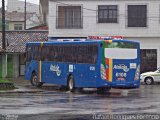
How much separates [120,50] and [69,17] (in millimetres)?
19244

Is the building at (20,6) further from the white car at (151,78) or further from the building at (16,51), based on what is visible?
the white car at (151,78)

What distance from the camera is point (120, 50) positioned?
28250mm

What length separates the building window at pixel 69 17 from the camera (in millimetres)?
46719

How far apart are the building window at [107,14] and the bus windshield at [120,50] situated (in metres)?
17.6

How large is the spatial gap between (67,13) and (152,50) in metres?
8.14

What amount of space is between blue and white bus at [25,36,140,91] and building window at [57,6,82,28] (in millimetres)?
14445

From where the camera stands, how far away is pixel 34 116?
15.8m

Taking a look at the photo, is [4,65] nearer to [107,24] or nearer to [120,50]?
[107,24]

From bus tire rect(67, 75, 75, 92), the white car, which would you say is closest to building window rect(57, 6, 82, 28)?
the white car

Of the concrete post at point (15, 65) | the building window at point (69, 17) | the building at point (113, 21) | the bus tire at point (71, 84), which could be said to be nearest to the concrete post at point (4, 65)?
the concrete post at point (15, 65)

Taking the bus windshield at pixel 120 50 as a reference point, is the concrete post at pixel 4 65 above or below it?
below

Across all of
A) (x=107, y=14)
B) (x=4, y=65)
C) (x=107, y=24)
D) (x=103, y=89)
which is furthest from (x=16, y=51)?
(x=103, y=89)

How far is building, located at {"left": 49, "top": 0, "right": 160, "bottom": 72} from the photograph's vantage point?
45.9 m

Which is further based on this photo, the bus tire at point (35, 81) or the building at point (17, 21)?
the building at point (17, 21)
